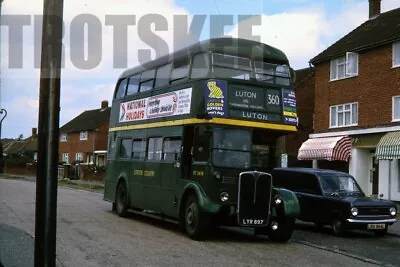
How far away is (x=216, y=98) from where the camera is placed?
12383mm

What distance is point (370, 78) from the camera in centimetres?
2770

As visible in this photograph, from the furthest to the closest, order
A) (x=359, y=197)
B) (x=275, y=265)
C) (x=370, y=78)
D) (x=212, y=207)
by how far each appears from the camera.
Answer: (x=370, y=78)
(x=359, y=197)
(x=212, y=207)
(x=275, y=265)

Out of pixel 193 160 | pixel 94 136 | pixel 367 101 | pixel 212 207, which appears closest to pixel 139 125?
pixel 193 160

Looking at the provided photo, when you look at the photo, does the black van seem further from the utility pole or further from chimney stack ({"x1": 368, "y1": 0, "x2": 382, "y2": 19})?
chimney stack ({"x1": 368, "y1": 0, "x2": 382, "y2": 19})

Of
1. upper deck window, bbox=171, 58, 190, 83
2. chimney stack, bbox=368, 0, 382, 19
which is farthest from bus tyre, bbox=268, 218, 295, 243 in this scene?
chimney stack, bbox=368, 0, 382, 19

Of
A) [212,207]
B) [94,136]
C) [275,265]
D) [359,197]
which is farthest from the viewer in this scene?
[94,136]

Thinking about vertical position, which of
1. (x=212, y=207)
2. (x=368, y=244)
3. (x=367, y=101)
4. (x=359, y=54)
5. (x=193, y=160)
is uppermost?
(x=359, y=54)

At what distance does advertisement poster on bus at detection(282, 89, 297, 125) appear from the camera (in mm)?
13203

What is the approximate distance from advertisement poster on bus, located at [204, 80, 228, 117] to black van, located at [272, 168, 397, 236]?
2.37 meters

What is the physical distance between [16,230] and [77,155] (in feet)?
186

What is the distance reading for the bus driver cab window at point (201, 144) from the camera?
40.9ft

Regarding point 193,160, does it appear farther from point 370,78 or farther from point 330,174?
point 370,78

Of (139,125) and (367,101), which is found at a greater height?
(367,101)

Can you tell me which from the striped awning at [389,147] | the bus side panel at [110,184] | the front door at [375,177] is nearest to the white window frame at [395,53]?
the striped awning at [389,147]
